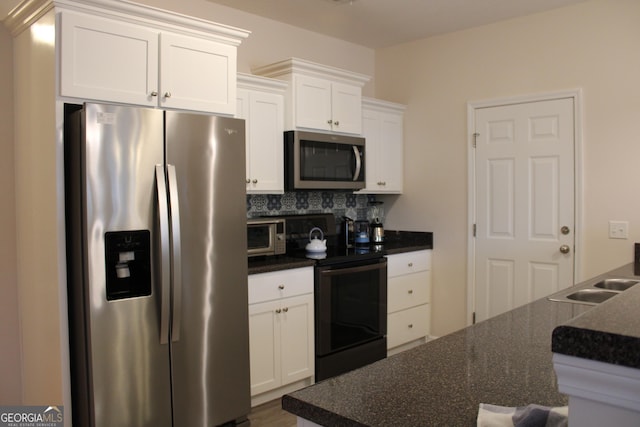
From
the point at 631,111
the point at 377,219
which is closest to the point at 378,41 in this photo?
the point at 377,219

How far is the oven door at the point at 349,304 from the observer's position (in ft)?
11.2

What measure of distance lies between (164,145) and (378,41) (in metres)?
2.65

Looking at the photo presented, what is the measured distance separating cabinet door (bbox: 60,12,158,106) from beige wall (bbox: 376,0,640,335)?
2.53m

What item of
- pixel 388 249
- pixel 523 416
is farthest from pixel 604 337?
pixel 388 249

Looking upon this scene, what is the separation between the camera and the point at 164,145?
2.46 m

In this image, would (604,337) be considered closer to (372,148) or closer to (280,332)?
(280,332)

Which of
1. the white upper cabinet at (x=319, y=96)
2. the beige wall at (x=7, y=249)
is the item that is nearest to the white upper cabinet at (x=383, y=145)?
the white upper cabinet at (x=319, y=96)

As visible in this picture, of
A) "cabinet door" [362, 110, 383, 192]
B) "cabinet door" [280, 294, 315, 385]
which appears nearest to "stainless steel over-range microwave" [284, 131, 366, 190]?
"cabinet door" [362, 110, 383, 192]

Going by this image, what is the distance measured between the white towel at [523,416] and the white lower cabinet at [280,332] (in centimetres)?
211

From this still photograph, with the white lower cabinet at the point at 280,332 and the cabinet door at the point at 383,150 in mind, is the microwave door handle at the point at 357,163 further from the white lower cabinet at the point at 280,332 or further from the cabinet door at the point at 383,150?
the white lower cabinet at the point at 280,332

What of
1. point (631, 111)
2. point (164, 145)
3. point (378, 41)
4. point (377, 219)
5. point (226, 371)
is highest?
point (378, 41)

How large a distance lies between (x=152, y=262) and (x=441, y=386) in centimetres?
160

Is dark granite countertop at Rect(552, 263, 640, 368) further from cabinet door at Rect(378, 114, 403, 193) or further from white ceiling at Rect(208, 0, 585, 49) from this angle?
cabinet door at Rect(378, 114, 403, 193)

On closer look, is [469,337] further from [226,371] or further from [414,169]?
[414,169]
